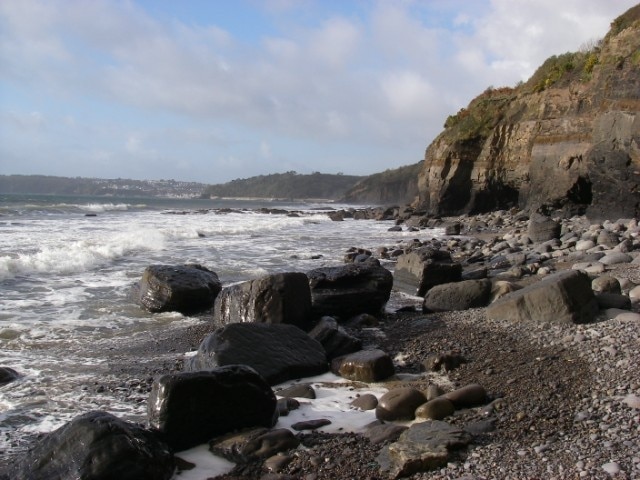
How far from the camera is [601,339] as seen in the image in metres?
6.39

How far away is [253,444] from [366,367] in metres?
2.03

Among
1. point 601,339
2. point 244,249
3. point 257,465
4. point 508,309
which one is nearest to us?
point 257,465

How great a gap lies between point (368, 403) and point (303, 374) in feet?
4.03

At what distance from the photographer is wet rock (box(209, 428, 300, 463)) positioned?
182 inches

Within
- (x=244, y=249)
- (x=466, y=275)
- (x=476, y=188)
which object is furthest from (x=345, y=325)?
(x=476, y=188)

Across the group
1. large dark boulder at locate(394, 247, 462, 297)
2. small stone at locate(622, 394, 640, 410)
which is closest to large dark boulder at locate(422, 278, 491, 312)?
large dark boulder at locate(394, 247, 462, 297)

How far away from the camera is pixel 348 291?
9516 mm

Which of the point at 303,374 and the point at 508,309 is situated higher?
the point at 508,309

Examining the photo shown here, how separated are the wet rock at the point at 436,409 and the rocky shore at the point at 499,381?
0.17ft

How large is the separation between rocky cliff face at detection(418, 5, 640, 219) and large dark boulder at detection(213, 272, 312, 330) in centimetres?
1317

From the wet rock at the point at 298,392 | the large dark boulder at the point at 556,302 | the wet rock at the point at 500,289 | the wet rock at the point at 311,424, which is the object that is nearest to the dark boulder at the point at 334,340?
the wet rock at the point at 298,392

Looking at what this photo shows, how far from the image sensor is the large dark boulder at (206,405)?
15.9ft

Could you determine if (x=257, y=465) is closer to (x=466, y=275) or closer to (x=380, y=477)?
(x=380, y=477)

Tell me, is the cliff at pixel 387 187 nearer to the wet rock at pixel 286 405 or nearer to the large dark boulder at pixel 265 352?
the large dark boulder at pixel 265 352
